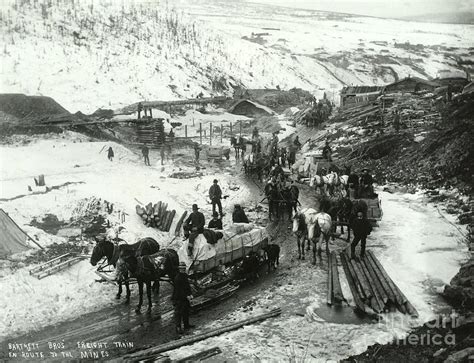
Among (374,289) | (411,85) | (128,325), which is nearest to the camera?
(128,325)

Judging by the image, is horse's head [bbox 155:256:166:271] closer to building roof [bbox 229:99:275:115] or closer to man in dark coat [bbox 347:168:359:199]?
man in dark coat [bbox 347:168:359:199]

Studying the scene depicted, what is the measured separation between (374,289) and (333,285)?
1.04 metres

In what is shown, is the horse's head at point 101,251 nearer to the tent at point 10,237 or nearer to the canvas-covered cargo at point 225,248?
the canvas-covered cargo at point 225,248

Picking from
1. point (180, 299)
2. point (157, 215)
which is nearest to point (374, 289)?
point (180, 299)

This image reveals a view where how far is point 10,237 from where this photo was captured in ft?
42.2

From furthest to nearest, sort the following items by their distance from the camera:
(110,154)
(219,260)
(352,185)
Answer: (110,154) → (352,185) → (219,260)

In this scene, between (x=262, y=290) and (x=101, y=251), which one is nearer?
(x=101, y=251)

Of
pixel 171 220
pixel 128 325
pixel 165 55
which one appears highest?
pixel 165 55

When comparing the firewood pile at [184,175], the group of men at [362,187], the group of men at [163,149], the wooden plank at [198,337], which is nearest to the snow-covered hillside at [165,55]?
the group of men at [362,187]

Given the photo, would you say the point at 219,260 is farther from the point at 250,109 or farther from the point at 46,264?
the point at 250,109

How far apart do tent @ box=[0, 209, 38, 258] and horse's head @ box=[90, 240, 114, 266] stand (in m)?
3.08

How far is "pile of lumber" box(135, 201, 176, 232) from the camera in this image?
16.3 metres

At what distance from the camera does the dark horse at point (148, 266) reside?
10.6 m

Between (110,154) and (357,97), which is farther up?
(357,97)
